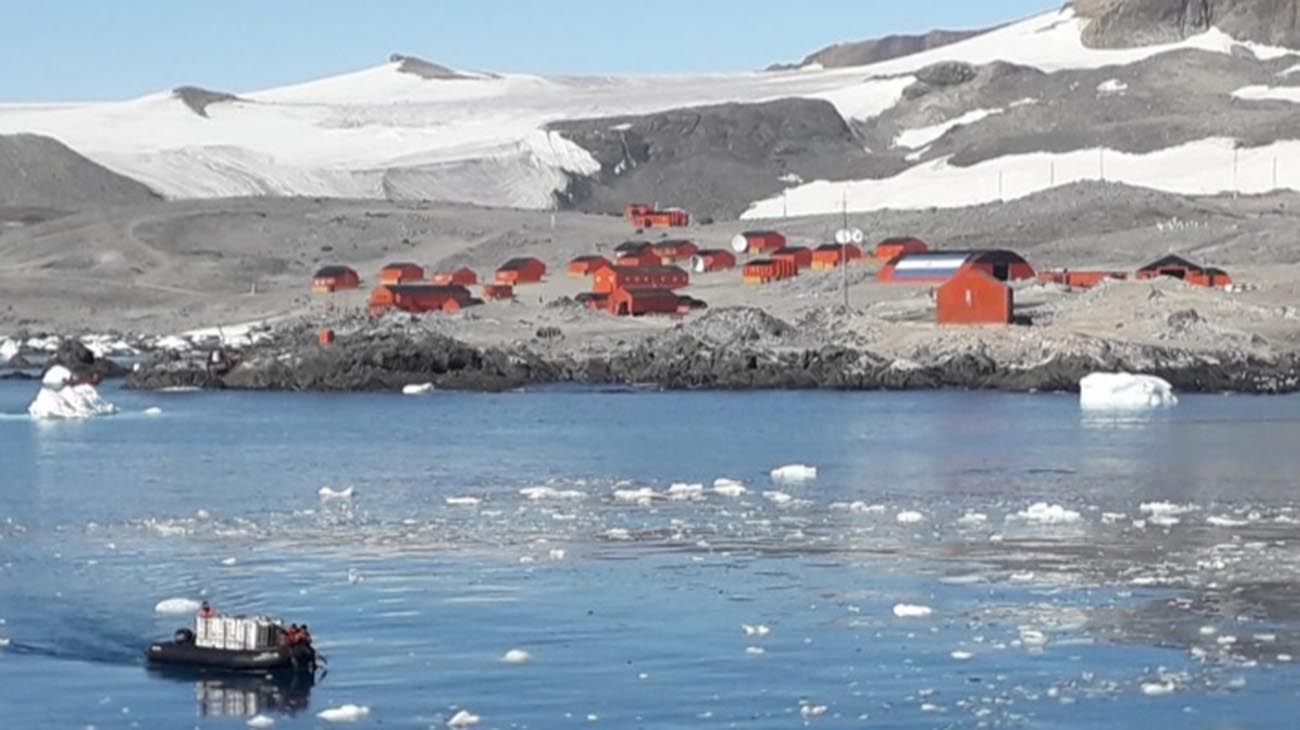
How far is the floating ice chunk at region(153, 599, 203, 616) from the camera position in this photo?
61.7ft

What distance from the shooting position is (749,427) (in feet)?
121

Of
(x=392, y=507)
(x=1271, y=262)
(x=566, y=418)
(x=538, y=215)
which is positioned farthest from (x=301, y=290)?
(x=392, y=507)

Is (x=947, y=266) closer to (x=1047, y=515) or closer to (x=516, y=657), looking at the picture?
(x=1047, y=515)

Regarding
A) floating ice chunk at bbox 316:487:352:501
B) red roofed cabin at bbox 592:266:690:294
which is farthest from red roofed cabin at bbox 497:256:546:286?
floating ice chunk at bbox 316:487:352:501

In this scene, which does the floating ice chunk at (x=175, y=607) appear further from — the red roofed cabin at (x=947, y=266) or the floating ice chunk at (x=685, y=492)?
the red roofed cabin at (x=947, y=266)

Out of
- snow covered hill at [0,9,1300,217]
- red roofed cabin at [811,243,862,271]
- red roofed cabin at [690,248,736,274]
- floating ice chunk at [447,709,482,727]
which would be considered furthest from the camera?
snow covered hill at [0,9,1300,217]

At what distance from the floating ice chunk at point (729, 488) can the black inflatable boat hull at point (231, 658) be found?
11015mm

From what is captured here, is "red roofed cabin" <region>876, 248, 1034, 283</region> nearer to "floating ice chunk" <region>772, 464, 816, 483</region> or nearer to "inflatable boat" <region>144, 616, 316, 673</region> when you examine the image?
"floating ice chunk" <region>772, 464, 816, 483</region>

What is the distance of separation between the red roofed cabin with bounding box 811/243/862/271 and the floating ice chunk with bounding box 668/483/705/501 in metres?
35.2

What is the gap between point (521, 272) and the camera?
65.8m

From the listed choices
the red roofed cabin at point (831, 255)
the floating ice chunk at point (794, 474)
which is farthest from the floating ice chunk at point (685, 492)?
the red roofed cabin at point (831, 255)

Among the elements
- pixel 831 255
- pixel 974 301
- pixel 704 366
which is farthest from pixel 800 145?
pixel 704 366

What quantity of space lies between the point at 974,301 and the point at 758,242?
2222cm

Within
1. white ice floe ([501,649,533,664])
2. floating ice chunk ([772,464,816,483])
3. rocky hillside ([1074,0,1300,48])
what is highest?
rocky hillside ([1074,0,1300,48])
